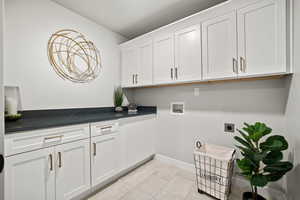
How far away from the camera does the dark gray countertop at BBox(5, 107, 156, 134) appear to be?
1.11m

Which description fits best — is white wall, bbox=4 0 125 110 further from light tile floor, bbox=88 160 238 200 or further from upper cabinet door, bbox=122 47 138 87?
light tile floor, bbox=88 160 238 200

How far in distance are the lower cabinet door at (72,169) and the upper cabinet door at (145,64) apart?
130cm

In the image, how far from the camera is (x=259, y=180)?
1.10m

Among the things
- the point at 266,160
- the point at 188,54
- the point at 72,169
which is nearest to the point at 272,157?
the point at 266,160

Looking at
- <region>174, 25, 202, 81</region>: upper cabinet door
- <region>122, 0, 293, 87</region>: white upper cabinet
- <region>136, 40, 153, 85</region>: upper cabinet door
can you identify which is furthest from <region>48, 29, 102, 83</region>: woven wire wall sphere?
<region>174, 25, 202, 81</region>: upper cabinet door

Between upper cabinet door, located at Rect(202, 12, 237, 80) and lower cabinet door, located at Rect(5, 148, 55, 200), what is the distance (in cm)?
194

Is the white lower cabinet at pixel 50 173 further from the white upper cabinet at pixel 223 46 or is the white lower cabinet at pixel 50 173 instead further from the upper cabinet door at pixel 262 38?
the upper cabinet door at pixel 262 38

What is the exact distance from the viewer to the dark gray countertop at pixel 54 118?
1.11m

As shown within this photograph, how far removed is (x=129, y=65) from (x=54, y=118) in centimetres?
149

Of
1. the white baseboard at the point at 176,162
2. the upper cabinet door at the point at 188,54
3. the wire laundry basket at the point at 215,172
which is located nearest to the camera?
the wire laundry basket at the point at 215,172

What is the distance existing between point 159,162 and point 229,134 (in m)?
1.27

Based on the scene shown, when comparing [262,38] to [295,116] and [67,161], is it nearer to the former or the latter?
[295,116]

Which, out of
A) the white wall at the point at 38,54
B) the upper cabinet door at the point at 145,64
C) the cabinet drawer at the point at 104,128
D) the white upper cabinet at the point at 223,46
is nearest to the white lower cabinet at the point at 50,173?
the cabinet drawer at the point at 104,128

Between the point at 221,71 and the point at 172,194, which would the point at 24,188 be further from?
the point at 221,71
